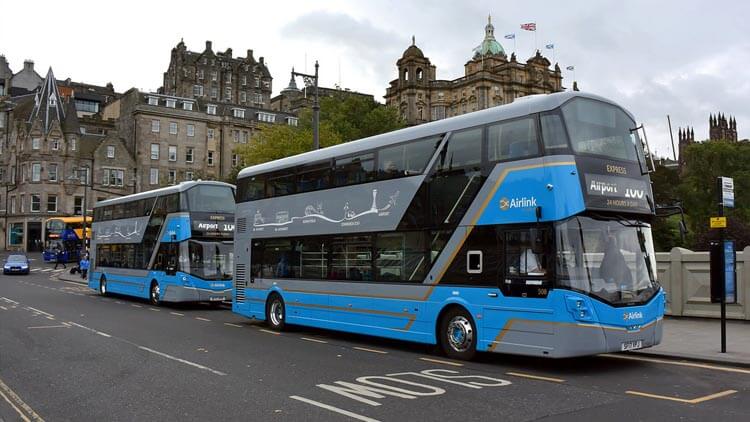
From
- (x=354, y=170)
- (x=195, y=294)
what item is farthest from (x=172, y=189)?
(x=354, y=170)

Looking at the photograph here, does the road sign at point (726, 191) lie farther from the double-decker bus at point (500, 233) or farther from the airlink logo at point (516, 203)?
the airlink logo at point (516, 203)

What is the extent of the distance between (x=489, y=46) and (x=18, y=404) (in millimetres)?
115306

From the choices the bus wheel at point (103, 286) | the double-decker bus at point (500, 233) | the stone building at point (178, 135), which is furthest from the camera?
the stone building at point (178, 135)

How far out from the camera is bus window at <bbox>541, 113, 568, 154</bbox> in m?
10.3

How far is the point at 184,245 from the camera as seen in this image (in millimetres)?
22938

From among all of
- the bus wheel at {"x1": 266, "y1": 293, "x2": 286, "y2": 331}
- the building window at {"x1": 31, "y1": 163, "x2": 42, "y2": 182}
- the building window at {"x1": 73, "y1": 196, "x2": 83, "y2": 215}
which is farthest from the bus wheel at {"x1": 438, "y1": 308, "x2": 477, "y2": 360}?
the building window at {"x1": 31, "y1": 163, "x2": 42, "y2": 182}

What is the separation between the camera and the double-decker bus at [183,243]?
22922mm

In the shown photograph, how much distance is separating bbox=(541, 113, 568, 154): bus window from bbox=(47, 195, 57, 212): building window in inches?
3147

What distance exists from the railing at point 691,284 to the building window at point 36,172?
78184 millimetres

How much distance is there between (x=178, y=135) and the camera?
84.9 m

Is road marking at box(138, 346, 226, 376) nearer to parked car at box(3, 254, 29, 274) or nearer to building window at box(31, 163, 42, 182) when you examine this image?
parked car at box(3, 254, 29, 274)

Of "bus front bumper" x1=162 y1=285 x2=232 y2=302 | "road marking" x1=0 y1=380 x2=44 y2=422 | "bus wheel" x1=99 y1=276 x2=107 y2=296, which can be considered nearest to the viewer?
"road marking" x1=0 y1=380 x2=44 y2=422

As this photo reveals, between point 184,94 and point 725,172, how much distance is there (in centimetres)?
8359

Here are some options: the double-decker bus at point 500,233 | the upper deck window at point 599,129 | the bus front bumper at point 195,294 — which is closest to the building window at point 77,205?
the bus front bumper at point 195,294
